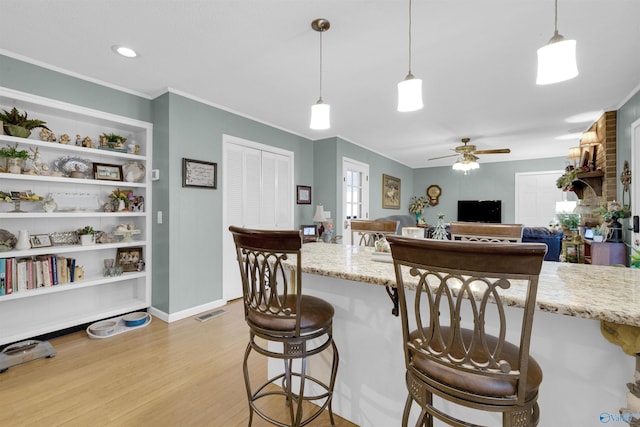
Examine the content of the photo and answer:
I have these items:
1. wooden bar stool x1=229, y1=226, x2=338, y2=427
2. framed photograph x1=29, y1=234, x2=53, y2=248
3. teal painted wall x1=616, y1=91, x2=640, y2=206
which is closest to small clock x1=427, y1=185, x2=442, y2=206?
teal painted wall x1=616, y1=91, x2=640, y2=206

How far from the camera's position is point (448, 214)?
8117 mm

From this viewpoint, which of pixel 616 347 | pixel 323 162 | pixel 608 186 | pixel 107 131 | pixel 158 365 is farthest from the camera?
pixel 323 162

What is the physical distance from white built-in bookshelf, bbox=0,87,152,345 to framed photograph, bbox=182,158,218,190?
0.45 metres

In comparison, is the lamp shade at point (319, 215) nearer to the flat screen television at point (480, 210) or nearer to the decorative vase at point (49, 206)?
the decorative vase at point (49, 206)

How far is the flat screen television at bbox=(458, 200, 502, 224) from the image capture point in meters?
7.28

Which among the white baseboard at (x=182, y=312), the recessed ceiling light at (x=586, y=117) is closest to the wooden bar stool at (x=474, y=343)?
the white baseboard at (x=182, y=312)

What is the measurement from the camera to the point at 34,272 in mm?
2469

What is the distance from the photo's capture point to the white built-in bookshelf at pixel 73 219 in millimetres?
2436

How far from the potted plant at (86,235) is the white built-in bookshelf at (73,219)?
0.21 ft

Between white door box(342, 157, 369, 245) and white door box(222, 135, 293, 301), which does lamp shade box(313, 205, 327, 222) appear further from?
white door box(342, 157, 369, 245)

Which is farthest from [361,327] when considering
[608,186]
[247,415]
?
[608,186]

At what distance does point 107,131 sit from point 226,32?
194 centimetres

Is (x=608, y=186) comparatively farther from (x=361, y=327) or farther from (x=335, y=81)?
(x=361, y=327)

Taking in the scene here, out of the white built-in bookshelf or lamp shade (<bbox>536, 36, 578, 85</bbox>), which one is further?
the white built-in bookshelf
